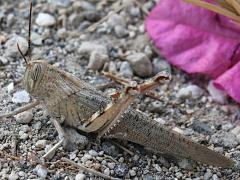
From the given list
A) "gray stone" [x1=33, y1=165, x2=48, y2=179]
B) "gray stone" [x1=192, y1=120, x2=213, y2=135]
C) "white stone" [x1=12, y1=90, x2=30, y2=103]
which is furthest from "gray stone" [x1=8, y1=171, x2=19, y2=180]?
"gray stone" [x1=192, y1=120, x2=213, y2=135]

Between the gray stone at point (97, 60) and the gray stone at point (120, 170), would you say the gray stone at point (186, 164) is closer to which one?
the gray stone at point (120, 170)

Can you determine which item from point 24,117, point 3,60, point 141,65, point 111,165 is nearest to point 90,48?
point 141,65

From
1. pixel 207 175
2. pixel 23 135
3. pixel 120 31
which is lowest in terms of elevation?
pixel 207 175

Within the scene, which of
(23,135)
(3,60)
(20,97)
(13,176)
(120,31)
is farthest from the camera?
(120,31)

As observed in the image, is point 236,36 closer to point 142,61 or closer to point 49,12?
point 142,61

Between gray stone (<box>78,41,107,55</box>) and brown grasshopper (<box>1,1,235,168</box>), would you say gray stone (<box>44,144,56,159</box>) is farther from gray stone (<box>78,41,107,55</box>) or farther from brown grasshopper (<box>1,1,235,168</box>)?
gray stone (<box>78,41,107,55</box>)

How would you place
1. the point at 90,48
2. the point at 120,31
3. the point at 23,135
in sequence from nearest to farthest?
1. the point at 23,135
2. the point at 90,48
3. the point at 120,31

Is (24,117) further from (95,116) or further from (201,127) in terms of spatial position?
(201,127)

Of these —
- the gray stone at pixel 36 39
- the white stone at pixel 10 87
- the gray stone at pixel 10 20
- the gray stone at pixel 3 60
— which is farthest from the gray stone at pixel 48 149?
the gray stone at pixel 10 20
